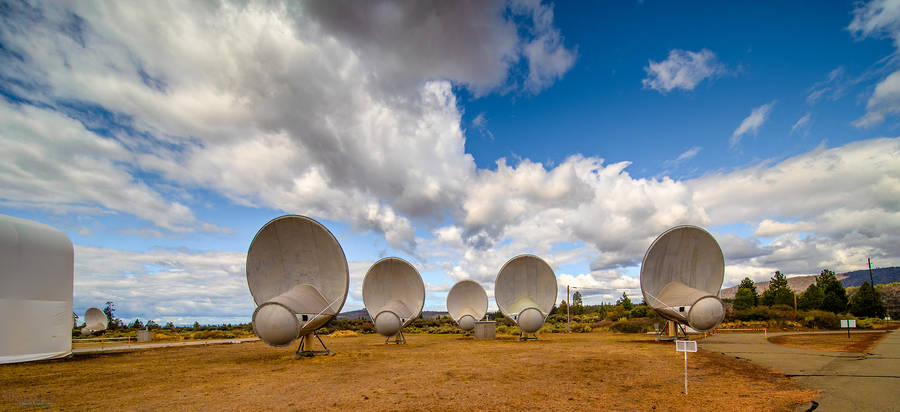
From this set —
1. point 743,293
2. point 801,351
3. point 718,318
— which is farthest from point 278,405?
point 743,293

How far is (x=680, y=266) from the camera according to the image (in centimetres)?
2386

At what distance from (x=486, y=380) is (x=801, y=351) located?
1581 cm

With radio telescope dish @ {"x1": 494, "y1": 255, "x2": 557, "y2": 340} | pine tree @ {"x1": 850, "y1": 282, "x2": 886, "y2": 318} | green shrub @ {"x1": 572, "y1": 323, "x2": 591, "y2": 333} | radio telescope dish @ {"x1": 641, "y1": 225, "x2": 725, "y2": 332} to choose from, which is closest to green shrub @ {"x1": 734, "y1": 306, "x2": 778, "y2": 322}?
green shrub @ {"x1": 572, "y1": 323, "x2": 591, "y2": 333}

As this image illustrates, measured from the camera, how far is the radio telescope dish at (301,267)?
18016 mm

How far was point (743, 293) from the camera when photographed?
2344 inches

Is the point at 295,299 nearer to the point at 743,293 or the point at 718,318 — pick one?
the point at 718,318

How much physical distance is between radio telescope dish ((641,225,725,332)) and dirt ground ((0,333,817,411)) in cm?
635

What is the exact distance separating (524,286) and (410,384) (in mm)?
20262

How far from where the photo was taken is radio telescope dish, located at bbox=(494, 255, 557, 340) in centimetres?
2997

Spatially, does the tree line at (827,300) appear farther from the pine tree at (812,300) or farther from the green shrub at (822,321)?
the green shrub at (822,321)

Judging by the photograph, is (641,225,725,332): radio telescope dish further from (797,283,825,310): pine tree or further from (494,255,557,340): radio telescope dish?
(797,283,825,310): pine tree

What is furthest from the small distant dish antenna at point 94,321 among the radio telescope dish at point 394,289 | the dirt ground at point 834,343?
the dirt ground at point 834,343

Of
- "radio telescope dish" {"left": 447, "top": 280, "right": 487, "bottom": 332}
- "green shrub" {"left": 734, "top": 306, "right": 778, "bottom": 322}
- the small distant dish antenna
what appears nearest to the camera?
"radio telescope dish" {"left": 447, "top": 280, "right": 487, "bottom": 332}

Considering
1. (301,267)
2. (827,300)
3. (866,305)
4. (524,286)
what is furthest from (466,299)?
(866,305)
